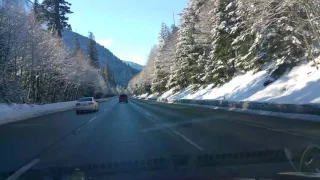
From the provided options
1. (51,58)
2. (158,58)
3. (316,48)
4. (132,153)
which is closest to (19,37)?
(51,58)

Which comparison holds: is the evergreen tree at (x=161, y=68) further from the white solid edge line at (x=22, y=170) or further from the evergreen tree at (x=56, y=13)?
the white solid edge line at (x=22, y=170)

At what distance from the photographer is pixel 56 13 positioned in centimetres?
7031

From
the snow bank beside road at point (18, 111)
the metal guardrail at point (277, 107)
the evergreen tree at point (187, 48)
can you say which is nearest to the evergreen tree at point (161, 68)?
the evergreen tree at point (187, 48)

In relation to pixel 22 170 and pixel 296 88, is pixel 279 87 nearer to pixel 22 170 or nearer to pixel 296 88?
pixel 296 88

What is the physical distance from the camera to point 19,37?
1609 inches

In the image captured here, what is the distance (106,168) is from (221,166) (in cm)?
240

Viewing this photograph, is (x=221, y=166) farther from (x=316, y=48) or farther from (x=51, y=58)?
(x=51, y=58)

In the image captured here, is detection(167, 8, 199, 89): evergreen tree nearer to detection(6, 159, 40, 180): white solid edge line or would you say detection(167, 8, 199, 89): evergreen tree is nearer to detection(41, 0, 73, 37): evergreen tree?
detection(41, 0, 73, 37): evergreen tree

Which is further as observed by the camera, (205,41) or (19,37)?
(205,41)

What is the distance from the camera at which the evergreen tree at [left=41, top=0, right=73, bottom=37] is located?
69562 mm

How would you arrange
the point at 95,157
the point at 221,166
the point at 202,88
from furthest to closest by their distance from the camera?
the point at 202,88, the point at 95,157, the point at 221,166

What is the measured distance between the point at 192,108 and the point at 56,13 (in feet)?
129

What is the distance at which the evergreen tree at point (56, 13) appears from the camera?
69562mm

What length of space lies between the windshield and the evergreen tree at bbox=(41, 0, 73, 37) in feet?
0.61
